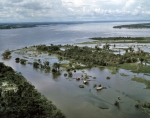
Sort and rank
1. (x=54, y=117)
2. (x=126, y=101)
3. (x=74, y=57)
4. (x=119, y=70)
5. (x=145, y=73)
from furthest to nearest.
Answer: (x=74, y=57) < (x=119, y=70) < (x=145, y=73) < (x=126, y=101) < (x=54, y=117)

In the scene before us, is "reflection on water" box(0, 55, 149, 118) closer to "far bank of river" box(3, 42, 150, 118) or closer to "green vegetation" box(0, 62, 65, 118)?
"far bank of river" box(3, 42, 150, 118)

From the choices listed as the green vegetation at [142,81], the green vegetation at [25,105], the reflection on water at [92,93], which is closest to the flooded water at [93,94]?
the reflection on water at [92,93]

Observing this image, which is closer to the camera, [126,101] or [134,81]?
[126,101]

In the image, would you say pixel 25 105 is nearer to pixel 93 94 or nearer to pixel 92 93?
pixel 93 94

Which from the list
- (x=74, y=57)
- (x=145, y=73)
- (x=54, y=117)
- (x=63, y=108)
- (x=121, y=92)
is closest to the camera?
(x=54, y=117)

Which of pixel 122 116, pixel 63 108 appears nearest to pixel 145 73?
pixel 122 116

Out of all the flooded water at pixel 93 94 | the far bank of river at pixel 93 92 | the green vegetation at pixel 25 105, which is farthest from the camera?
the far bank of river at pixel 93 92

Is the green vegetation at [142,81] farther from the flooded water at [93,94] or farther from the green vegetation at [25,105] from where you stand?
the green vegetation at [25,105]

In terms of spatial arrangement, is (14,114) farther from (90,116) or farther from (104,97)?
(104,97)

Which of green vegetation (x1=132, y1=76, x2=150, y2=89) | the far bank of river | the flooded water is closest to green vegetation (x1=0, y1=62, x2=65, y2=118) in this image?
the flooded water

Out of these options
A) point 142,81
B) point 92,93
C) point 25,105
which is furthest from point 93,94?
point 25,105

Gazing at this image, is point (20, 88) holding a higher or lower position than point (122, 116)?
higher
